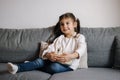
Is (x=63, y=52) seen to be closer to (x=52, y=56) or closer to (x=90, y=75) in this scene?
(x=52, y=56)

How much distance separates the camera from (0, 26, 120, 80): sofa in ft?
6.65

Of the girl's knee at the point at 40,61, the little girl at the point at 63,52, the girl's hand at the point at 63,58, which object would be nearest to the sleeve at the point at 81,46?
the little girl at the point at 63,52

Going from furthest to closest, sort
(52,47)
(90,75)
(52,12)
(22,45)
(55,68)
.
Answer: (52,12)
(22,45)
(52,47)
(55,68)
(90,75)

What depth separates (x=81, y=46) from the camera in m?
2.27

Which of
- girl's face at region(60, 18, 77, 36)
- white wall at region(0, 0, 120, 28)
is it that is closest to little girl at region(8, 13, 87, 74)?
girl's face at region(60, 18, 77, 36)

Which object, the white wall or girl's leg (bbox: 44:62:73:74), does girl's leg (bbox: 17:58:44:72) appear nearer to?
girl's leg (bbox: 44:62:73:74)

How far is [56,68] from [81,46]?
1.07 ft

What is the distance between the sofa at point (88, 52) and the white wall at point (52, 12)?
0.84 feet

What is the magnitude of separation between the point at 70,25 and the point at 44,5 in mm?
552

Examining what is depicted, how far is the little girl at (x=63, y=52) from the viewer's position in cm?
220

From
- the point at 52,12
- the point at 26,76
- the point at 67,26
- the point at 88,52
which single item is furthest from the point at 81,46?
the point at 52,12

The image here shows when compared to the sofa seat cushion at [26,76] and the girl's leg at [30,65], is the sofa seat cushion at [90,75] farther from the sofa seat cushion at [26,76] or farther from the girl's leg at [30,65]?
the girl's leg at [30,65]

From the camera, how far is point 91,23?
8.93ft

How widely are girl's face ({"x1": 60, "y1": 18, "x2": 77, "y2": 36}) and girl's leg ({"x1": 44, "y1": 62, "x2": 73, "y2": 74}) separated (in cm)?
39
